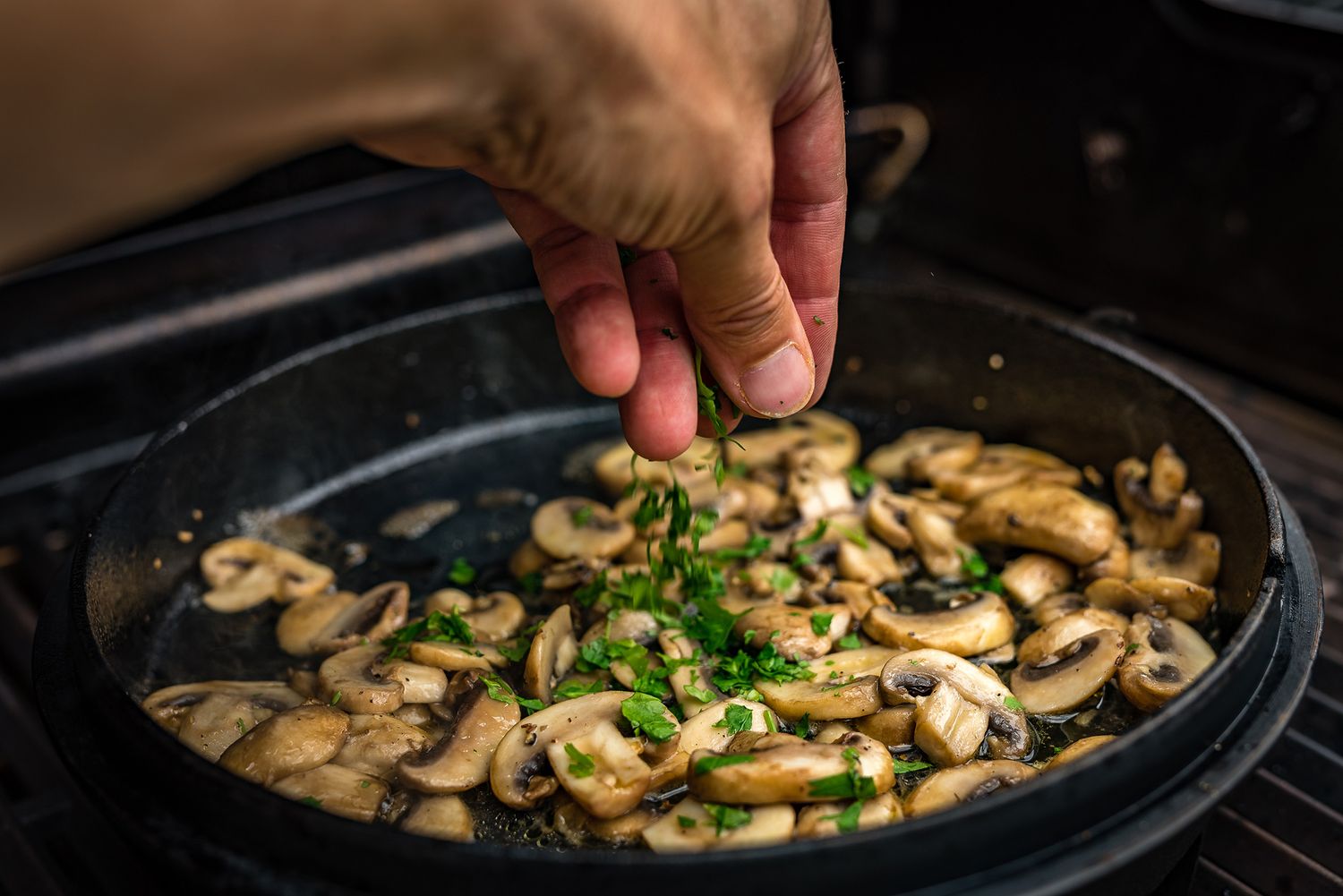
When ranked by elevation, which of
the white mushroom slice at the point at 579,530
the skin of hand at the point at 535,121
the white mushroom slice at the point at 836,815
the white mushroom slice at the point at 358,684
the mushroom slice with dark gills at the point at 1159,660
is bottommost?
the white mushroom slice at the point at 579,530

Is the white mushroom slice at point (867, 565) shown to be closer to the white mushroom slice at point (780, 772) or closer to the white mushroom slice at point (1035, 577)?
the white mushroom slice at point (1035, 577)

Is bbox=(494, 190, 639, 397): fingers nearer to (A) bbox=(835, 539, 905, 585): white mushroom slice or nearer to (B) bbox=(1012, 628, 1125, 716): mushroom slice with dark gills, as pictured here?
(A) bbox=(835, 539, 905, 585): white mushroom slice

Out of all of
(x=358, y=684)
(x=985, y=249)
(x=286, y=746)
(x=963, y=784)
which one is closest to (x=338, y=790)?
(x=286, y=746)

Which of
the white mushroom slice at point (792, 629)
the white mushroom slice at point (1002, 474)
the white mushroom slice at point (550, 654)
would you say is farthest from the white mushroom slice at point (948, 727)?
the white mushroom slice at point (1002, 474)

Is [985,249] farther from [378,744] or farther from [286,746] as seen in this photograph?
[286,746]

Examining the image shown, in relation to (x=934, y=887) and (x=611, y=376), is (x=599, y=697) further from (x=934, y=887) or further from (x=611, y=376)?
(x=934, y=887)
